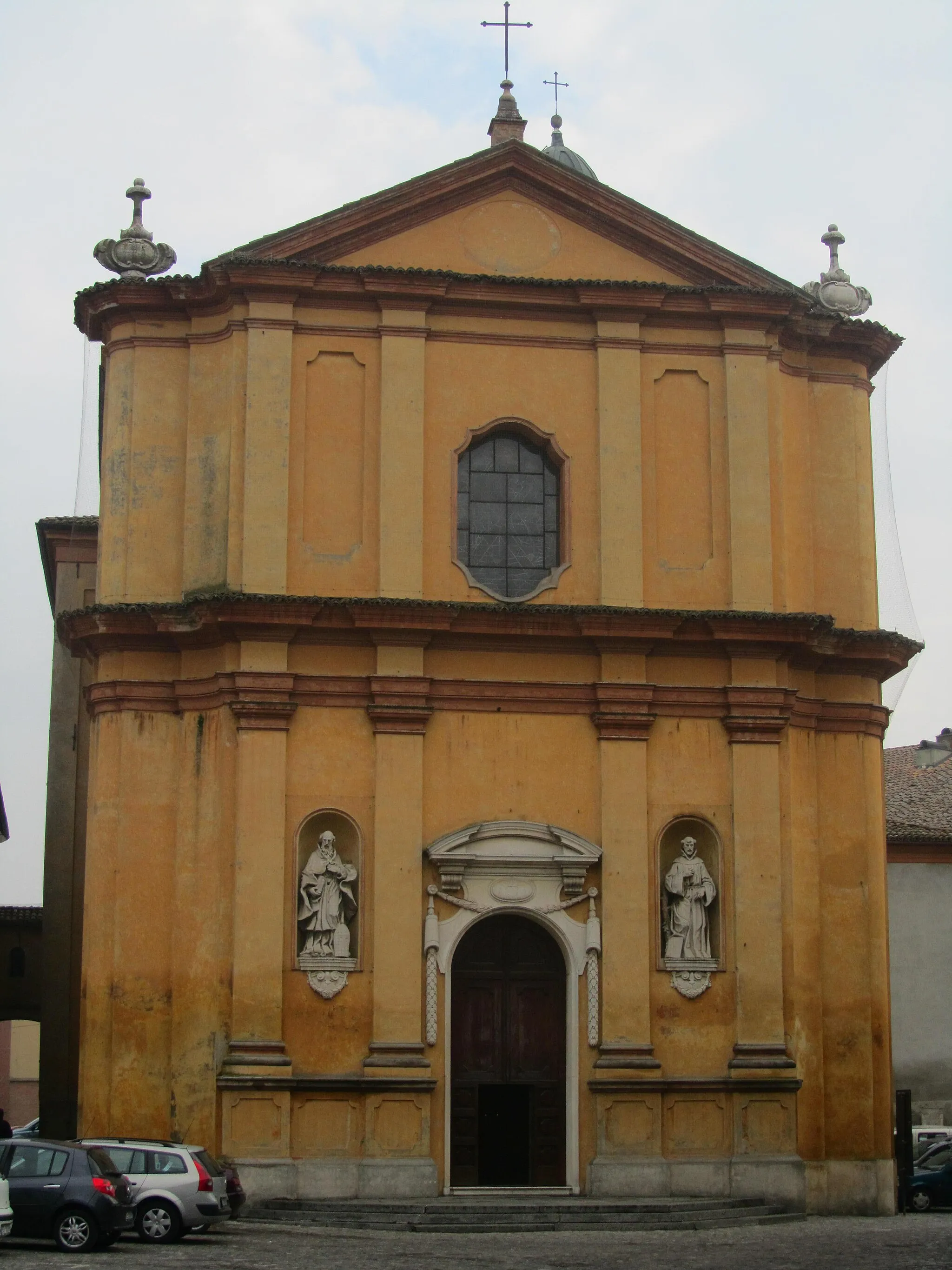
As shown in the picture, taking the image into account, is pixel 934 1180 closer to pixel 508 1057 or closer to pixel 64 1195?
pixel 508 1057

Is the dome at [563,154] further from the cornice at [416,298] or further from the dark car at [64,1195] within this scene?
the dark car at [64,1195]

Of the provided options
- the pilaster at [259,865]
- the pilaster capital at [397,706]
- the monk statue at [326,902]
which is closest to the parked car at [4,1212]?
the pilaster at [259,865]

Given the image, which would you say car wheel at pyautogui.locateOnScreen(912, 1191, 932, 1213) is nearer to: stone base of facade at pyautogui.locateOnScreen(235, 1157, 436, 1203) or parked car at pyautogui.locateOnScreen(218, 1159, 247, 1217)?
stone base of facade at pyautogui.locateOnScreen(235, 1157, 436, 1203)

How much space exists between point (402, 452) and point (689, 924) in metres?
6.67

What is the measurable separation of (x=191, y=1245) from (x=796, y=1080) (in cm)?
759

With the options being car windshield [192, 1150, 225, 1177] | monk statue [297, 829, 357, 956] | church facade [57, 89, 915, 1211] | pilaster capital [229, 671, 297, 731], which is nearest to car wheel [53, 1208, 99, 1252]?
car windshield [192, 1150, 225, 1177]

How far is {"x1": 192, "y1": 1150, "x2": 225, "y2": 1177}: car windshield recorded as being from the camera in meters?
19.8

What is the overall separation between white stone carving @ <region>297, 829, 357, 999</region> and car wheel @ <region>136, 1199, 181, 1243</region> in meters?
3.76

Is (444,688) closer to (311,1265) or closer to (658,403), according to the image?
(658,403)

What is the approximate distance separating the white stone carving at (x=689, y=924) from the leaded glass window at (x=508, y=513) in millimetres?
3889

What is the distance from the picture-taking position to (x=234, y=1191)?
2047 centimetres

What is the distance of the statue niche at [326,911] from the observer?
22.7 meters

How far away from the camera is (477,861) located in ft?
75.8

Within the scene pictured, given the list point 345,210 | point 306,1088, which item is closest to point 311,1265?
point 306,1088
